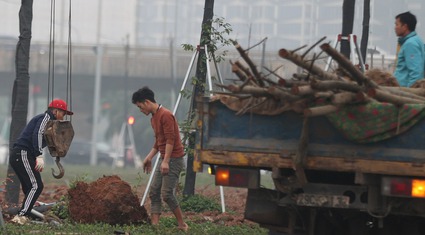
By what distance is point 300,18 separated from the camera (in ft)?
212

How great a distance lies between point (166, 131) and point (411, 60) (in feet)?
10.0

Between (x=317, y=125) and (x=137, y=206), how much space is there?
430cm

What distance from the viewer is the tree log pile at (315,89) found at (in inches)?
381

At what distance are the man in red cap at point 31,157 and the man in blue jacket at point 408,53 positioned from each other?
418 cm

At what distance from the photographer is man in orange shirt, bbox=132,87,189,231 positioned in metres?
13.3

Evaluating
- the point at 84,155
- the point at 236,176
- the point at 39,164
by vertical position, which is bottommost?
the point at 84,155

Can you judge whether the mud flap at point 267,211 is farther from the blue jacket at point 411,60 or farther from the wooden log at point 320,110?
the blue jacket at point 411,60

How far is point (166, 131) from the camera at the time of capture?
43.6 ft

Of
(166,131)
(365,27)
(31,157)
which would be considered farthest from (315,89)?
(365,27)

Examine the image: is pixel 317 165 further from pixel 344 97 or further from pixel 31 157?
pixel 31 157

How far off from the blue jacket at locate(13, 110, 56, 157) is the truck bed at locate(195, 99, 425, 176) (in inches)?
138

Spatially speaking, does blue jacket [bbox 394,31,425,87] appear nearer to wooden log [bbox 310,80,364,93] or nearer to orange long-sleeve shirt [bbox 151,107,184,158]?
wooden log [bbox 310,80,364,93]

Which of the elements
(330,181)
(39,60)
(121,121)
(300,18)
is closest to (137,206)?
(330,181)

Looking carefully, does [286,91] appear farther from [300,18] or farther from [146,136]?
[146,136]
